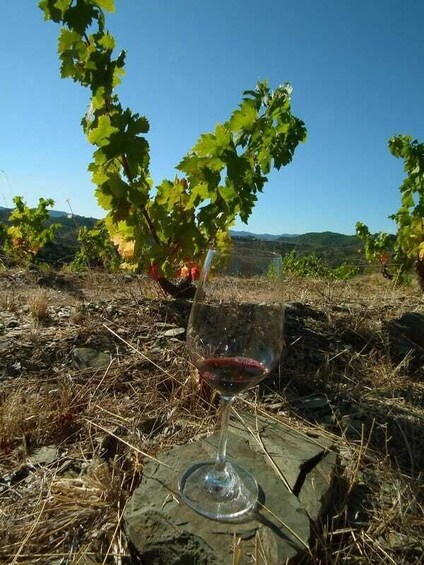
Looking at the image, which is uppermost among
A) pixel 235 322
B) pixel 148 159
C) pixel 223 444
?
pixel 148 159

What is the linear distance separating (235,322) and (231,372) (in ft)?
0.48

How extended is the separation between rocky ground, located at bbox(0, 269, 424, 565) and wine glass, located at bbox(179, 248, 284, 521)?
39cm

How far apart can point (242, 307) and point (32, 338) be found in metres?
1.74

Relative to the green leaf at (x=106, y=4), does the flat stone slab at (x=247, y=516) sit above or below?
below

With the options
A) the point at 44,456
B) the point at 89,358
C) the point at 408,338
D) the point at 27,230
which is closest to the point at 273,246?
the point at 408,338

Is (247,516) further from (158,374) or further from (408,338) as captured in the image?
(408,338)

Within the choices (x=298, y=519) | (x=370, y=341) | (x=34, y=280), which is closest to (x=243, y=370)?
(x=298, y=519)

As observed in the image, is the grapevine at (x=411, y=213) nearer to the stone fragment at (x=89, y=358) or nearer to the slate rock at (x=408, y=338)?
the slate rock at (x=408, y=338)

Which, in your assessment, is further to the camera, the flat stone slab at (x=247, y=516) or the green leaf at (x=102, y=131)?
the green leaf at (x=102, y=131)

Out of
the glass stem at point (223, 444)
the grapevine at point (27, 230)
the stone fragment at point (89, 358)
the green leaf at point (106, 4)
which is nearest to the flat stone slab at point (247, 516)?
the glass stem at point (223, 444)

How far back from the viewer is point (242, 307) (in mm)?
1304

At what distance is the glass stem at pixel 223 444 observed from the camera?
52.4 inches

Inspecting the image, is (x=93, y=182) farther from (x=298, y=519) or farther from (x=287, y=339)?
(x=298, y=519)

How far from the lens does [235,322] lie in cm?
129
